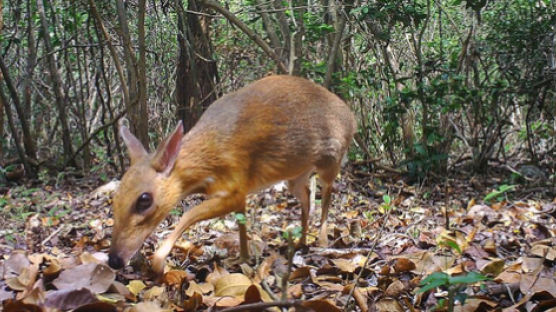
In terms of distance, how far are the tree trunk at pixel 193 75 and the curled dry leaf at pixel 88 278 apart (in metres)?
4.09

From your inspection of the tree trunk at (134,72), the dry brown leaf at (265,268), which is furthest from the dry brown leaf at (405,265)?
the tree trunk at (134,72)

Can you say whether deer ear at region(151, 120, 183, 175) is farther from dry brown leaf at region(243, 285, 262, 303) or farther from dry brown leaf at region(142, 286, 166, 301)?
dry brown leaf at region(243, 285, 262, 303)

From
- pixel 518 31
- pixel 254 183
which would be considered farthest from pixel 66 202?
pixel 518 31

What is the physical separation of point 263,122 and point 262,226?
1.42 metres

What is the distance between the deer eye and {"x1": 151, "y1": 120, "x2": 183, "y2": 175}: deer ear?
22 cm

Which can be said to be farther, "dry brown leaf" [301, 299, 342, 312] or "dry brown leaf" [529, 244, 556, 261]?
"dry brown leaf" [529, 244, 556, 261]

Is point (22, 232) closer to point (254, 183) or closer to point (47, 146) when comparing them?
point (254, 183)

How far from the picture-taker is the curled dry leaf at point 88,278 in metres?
2.96

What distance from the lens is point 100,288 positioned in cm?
295

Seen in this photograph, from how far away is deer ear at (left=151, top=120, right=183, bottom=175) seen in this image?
3.51 meters

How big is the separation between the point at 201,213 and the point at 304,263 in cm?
76

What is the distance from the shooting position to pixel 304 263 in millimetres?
3795

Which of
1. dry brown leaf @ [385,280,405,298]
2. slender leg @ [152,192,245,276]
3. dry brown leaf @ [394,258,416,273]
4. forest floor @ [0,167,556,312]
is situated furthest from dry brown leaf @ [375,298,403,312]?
slender leg @ [152,192,245,276]

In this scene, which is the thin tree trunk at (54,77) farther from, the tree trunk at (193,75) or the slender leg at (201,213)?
the slender leg at (201,213)
